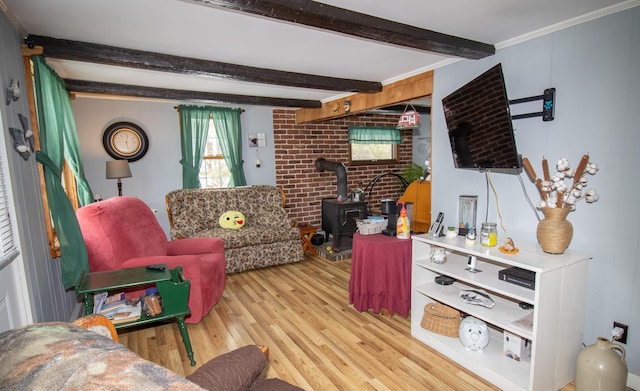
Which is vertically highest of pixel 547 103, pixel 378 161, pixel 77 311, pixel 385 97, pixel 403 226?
pixel 385 97

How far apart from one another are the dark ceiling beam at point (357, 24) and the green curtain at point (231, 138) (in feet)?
10.3

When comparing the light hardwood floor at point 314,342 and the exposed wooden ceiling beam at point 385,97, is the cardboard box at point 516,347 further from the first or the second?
the exposed wooden ceiling beam at point 385,97

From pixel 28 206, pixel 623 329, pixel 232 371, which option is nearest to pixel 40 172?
pixel 28 206

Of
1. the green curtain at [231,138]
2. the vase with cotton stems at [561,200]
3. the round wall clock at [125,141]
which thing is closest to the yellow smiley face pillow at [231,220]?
the green curtain at [231,138]

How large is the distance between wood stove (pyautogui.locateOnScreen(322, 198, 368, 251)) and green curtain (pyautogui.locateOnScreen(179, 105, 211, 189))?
6.38 ft

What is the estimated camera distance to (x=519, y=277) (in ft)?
6.31

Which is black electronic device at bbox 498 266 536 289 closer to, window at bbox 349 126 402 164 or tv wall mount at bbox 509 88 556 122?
tv wall mount at bbox 509 88 556 122

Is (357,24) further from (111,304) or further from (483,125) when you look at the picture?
(111,304)

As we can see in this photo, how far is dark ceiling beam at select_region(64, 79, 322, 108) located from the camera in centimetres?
323

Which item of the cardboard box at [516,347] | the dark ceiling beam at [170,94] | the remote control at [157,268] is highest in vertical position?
the dark ceiling beam at [170,94]

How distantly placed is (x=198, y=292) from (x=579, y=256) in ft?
8.64

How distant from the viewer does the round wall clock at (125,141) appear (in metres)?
3.98

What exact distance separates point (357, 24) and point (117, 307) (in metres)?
2.39

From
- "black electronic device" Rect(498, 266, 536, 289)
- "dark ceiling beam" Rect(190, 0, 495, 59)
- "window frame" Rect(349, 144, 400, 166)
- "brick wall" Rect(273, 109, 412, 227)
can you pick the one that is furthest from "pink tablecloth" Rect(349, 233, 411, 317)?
"window frame" Rect(349, 144, 400, 166)
